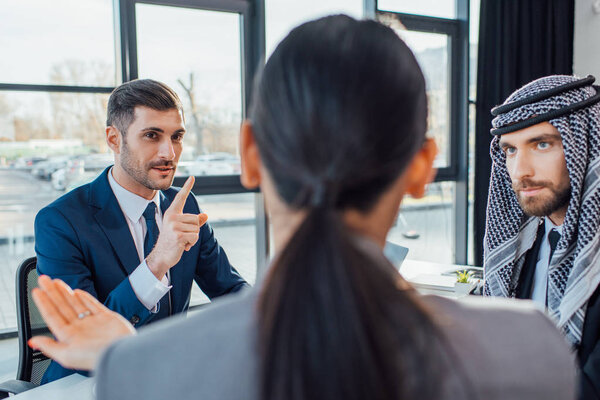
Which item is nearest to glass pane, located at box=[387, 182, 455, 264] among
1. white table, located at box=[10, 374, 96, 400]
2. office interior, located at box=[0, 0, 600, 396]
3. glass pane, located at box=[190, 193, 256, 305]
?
office interior, located at box=[0, 0, 600, 396]

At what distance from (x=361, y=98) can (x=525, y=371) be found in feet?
1.01

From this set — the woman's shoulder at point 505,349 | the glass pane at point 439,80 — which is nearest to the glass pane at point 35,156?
the glass pane at point 439,80

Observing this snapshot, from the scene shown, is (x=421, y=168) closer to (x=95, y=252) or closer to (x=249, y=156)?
(x=249, y=156)

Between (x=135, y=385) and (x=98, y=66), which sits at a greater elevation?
(x=98, y=66)

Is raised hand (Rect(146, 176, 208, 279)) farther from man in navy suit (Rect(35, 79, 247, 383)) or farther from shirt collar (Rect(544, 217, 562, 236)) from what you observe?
shirt collar (Rect(544, 217, 562, 236))

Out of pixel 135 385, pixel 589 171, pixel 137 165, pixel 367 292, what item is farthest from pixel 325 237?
pixel 137 165

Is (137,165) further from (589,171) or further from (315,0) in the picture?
(315,0)

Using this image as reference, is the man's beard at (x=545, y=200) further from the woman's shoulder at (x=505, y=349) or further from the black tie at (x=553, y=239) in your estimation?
the woman's shoulder at (x=505, y=349)

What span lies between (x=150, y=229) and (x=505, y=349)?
58.8 inches

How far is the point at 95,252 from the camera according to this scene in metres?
1.67

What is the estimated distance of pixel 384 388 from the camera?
1.42 feet

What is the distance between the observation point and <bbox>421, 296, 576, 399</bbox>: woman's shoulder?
471 mm

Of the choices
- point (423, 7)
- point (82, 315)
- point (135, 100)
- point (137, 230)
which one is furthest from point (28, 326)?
point (423, 7)

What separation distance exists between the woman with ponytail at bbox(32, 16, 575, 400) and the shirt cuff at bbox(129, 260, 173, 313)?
103 cm
